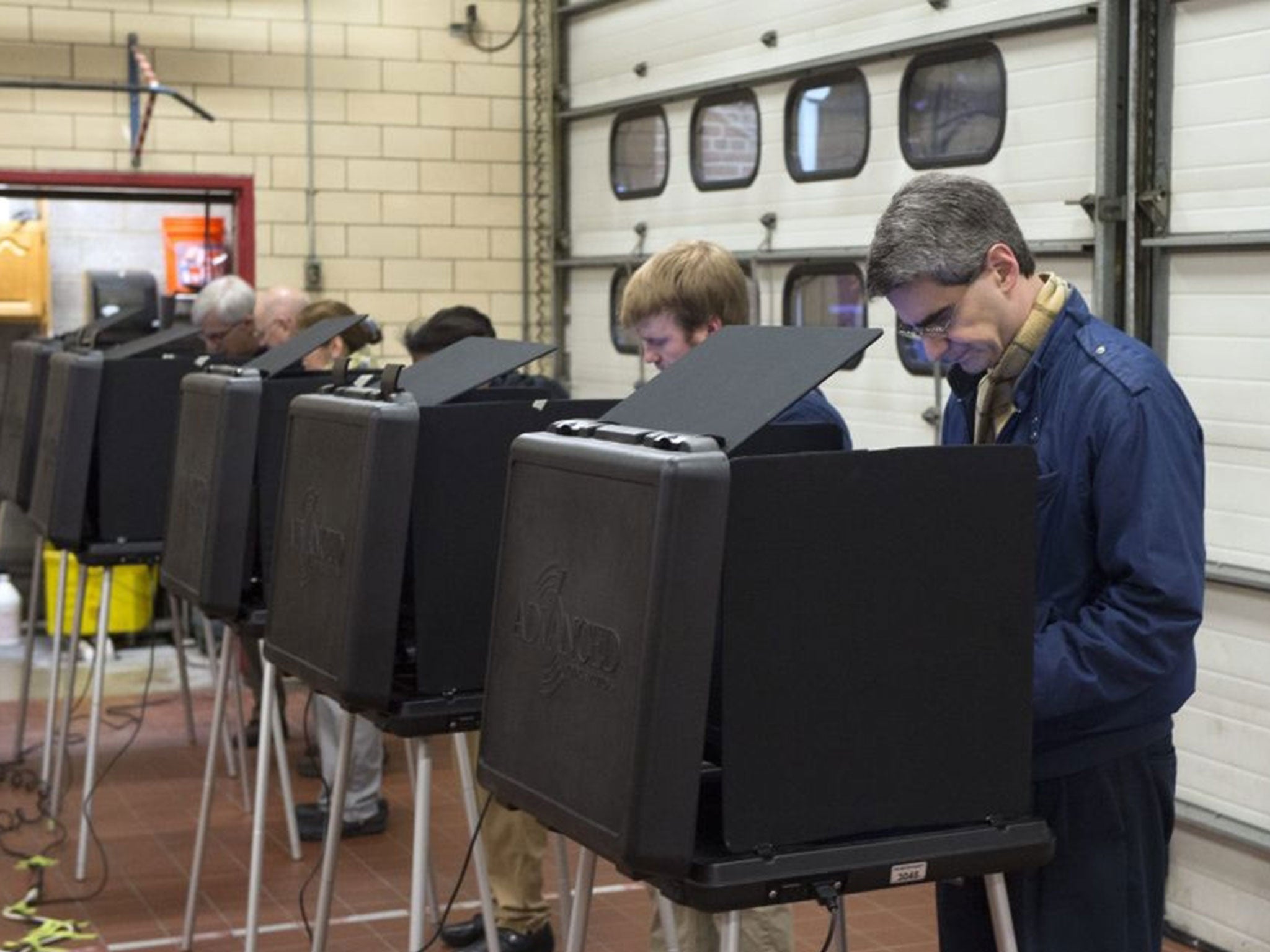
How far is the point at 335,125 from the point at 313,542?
6.23 metres

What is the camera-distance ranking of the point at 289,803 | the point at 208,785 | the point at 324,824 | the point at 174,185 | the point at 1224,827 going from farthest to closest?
the point at 174,185, the point at 324,824, the point at 289,803, the point at 1224,827, the point at 208,785

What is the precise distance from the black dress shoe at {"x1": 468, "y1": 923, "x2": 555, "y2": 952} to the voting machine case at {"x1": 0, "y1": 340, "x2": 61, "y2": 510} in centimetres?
243

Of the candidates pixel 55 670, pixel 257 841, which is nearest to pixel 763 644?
pixel 257 841

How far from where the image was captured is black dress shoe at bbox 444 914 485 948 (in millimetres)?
4945

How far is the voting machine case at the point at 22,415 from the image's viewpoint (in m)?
6.38

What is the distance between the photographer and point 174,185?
29.7 ft

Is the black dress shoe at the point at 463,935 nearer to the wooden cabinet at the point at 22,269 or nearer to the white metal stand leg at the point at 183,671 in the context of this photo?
the white metal stand leg at the point at 183,671

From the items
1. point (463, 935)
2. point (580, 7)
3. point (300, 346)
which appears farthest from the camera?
point (580, 7)

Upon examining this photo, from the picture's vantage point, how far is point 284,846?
6094mm

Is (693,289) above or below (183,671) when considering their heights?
above

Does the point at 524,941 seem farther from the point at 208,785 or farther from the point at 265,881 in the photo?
the point at 265,881

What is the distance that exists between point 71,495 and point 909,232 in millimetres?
3626

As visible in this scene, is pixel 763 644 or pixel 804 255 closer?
pixel 763 644

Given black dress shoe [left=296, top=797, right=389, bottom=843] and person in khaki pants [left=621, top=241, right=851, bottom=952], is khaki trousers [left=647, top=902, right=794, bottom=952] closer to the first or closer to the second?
person in khaki pants [left=621, top=241, right=851, bottom=952]
